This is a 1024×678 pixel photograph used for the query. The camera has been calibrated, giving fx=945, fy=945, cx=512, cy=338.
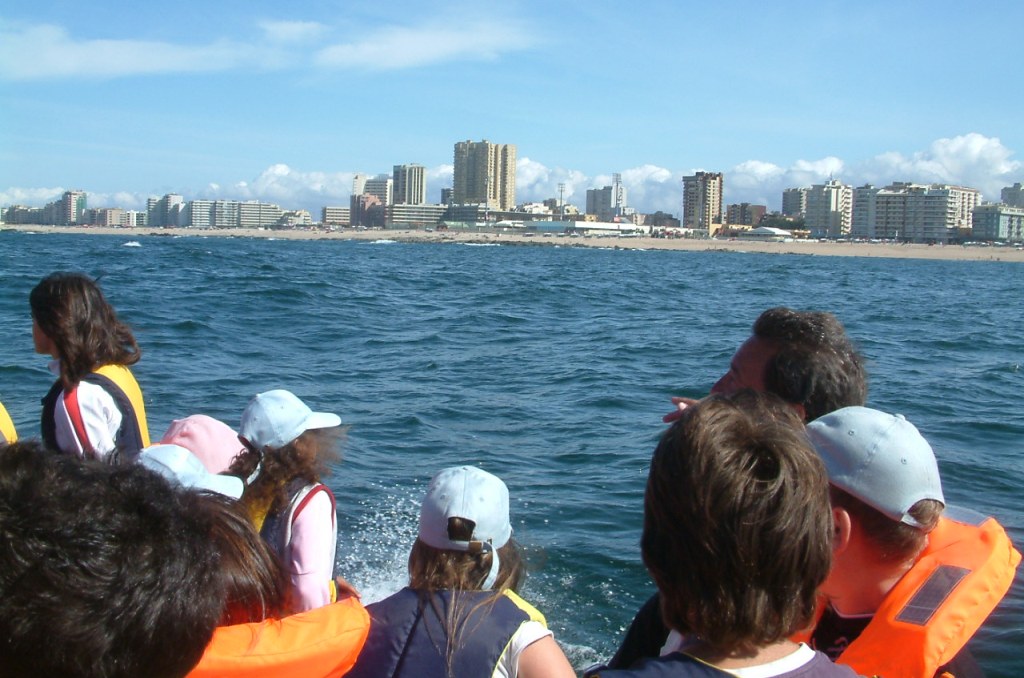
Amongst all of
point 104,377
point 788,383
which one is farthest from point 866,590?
point 104,377

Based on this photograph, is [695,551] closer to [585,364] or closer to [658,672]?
[658,672]

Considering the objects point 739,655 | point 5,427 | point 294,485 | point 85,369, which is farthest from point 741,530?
point 5,427

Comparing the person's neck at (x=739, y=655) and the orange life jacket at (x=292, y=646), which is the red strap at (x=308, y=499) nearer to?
the orange life jacket at (x=292, y=646)

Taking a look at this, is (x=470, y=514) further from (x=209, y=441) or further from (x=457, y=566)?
(x=209, y=441)

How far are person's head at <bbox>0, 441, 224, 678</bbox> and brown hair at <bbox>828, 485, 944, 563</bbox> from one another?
148 cm

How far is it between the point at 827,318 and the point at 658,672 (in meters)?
1.87

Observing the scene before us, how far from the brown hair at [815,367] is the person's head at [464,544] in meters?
1.09

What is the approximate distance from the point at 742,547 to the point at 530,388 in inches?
454

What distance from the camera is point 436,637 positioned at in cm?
231

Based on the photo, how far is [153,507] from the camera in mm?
1492

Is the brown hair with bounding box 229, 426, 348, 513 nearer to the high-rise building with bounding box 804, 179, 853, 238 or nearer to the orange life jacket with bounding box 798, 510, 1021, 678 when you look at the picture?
the orange life jacket with bounding box 798, 510, 1021, 678

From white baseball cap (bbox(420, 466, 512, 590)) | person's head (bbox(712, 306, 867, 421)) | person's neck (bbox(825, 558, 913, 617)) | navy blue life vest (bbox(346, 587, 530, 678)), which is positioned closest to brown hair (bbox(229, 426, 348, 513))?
white baseball cap (bbox(420, 466, 512, 590))

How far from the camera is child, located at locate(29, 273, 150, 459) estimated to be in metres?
3.51

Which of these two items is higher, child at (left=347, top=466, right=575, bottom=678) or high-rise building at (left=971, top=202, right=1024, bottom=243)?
high-rise building at (left=971, top=202, right=1024, bottom=243)
